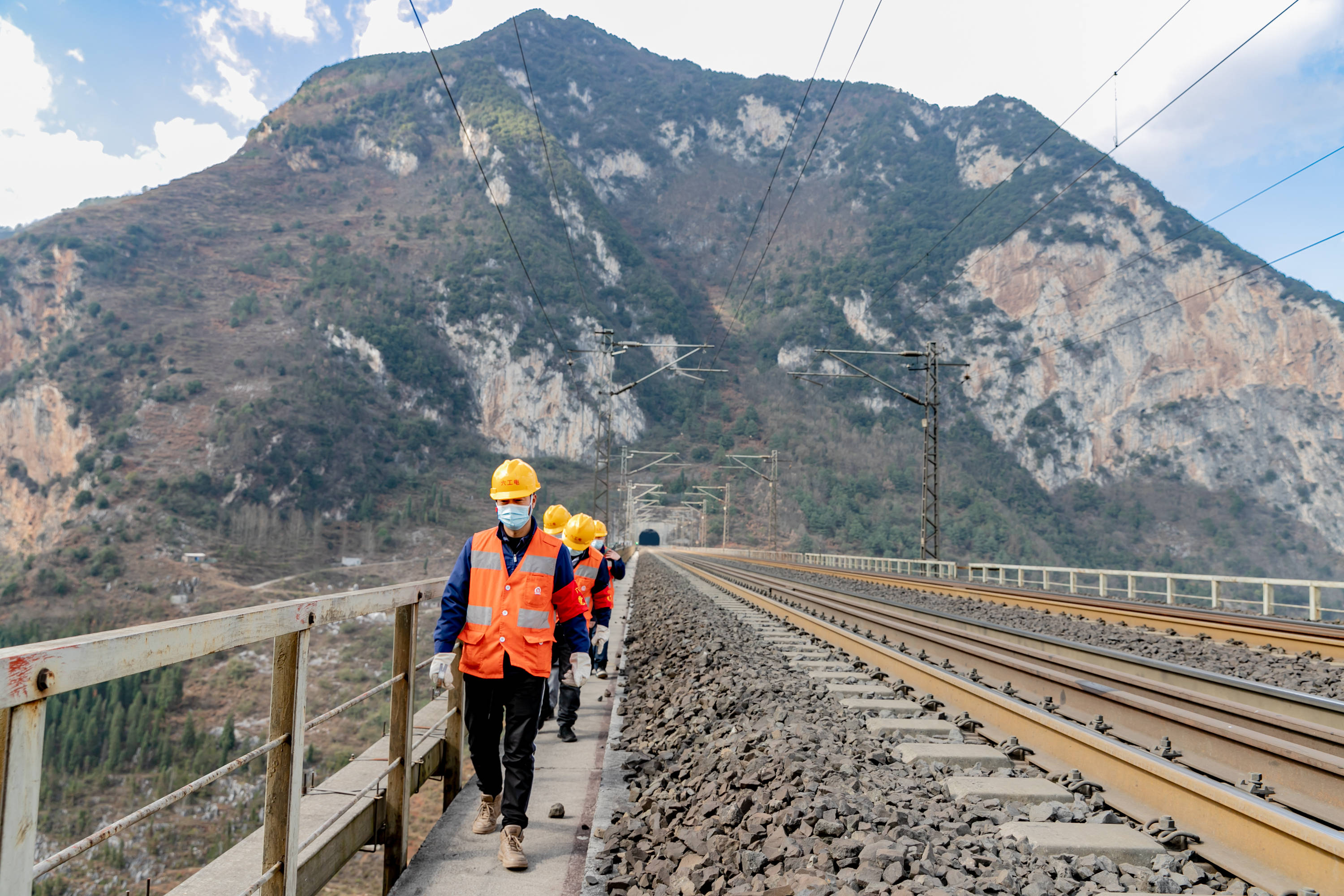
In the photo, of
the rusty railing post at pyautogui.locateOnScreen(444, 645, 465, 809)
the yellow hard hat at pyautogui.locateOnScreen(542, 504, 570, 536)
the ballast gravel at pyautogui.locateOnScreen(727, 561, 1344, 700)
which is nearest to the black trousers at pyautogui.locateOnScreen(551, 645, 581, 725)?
the rusty railing post at pyautogui.locateOnScreen(444, 645, 465, 809)

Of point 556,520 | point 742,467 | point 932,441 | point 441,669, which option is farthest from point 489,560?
point 742,467

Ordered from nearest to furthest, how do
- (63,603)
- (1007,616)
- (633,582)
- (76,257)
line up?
1. (1007,616)
2. (633,582)
3. (63,603)
4. (76,257)

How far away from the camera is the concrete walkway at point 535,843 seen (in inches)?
145

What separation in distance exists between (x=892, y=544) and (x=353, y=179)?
477 feet

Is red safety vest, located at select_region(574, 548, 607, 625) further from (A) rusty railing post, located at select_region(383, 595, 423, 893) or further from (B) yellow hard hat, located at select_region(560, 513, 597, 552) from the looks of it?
(A) rusty railing post, located at select_region(383, 595, 423, 893)

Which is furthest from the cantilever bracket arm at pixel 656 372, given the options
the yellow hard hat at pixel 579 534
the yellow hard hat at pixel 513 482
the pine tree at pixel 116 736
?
the pine tree at pixel 116 736

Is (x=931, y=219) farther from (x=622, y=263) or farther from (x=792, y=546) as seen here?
(x=792, y=546)

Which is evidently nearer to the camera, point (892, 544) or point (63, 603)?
point (63, 603)

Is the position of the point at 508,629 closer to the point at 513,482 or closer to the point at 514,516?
the point at 514,516

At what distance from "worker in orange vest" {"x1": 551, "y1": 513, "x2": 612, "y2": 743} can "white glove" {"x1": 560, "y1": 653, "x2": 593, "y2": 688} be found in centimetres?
145

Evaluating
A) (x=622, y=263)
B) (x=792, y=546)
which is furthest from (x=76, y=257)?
(x=792, y=546)

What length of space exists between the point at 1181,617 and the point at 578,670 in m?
11.0

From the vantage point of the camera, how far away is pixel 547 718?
266 inches

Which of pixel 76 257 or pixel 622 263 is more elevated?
pixel 622 263
